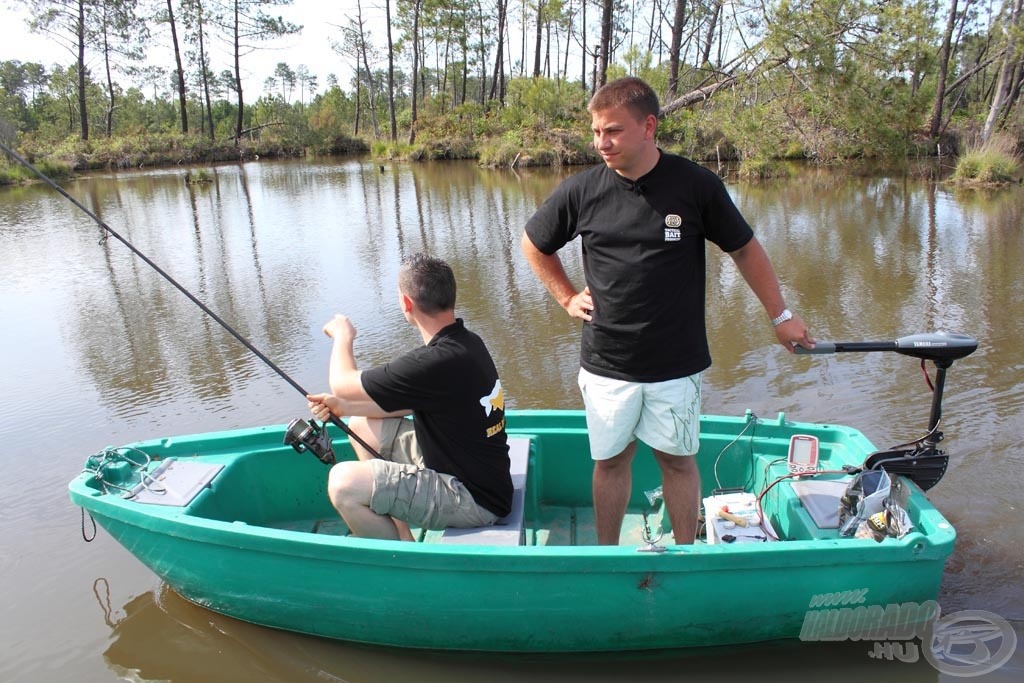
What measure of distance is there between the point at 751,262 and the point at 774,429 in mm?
1079

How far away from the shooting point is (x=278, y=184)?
20.0 m

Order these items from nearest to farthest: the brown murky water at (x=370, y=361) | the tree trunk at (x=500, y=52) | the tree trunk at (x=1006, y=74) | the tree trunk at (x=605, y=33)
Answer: the brown murky water at (x=370, y=361), the tree trunk at (x=1006, y=74), the tree trunk at (x=605, y=33), the tree trunk at (x=500, y=52)

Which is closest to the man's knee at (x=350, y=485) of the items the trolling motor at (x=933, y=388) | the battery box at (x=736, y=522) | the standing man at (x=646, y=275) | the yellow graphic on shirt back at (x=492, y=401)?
the yellow graphic on shirt back at (x=492, y=401)

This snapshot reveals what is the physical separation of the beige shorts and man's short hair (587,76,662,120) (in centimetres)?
139

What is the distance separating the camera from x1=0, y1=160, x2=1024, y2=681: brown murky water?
2.95 m

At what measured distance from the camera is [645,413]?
269 centimetres

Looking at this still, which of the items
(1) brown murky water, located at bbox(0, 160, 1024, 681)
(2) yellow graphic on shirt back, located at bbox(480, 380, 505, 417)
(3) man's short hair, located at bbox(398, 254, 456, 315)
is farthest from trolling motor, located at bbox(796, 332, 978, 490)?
(3) man's short hair, located at bbox(398, 254, 456, 315)

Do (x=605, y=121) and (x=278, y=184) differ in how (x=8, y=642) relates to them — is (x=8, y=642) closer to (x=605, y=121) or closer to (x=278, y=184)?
(x=605, y=121)

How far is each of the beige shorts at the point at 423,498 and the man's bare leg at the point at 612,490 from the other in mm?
448

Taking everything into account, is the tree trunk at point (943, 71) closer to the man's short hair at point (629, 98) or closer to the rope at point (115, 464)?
the man's short hair at point (629, 98)

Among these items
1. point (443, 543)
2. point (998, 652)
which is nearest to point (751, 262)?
point (443, 543)

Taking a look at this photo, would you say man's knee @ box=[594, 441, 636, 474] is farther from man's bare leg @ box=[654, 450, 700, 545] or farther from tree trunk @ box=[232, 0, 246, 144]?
tree trunk @ box=[232, 0, 246, 144]

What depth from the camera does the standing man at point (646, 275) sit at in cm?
250

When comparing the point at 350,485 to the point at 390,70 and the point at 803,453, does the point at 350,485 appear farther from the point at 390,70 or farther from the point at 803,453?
the point at 390,70
